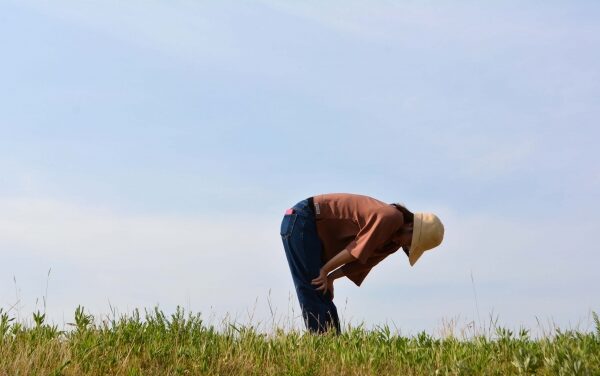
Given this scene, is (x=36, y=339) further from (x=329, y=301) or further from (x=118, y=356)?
(x=329, y=301)

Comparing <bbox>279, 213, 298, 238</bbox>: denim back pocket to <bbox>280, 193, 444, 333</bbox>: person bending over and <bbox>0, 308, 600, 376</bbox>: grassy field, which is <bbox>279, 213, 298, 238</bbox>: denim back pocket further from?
<bbox>0, 308, 600, 376</bbox>: grassy field

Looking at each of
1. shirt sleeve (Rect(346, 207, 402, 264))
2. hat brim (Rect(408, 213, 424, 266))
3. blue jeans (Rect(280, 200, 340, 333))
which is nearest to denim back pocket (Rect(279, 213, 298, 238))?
blue jeans (Rect(280, 200, 340, 333))

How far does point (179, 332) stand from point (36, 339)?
1357 millimetres

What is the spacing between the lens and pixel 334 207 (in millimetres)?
9516

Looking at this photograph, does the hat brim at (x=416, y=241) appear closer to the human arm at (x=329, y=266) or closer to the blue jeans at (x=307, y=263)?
the human arm at (x=329, y=266)

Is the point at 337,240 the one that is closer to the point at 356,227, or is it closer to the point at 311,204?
the point at 356,227

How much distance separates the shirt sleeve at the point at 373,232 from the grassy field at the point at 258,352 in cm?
95

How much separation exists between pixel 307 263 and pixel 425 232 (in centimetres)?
136

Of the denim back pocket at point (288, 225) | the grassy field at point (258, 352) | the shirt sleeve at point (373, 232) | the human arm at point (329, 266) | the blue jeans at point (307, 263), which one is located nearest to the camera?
the grassy field at point (258, 352)

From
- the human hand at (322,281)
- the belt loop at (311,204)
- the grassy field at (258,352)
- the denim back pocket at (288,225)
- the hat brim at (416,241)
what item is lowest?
the grassy field at (258,352)

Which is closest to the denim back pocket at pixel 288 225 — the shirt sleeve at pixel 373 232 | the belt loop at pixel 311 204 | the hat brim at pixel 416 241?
the belt loop at pixel 311 204

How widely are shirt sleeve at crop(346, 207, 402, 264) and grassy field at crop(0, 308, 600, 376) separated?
0.95 m

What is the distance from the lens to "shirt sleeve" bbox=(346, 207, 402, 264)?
904 cm

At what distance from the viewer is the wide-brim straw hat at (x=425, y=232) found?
934 cm
